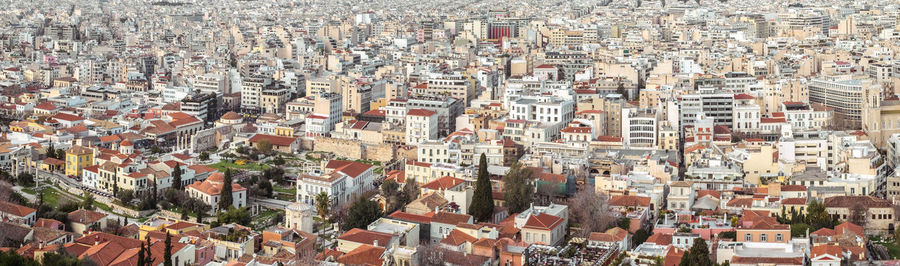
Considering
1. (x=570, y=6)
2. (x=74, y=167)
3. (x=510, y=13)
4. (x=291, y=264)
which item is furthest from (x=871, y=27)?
(x=291, y=264)

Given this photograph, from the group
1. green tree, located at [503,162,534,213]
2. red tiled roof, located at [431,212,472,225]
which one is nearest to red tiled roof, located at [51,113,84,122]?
green tree, located at [503,162,534,213]

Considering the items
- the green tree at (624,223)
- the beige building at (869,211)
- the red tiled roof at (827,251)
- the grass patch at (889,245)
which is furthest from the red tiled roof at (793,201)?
the red tiled roof at (827,251)

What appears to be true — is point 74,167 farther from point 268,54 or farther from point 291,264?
point 268,54

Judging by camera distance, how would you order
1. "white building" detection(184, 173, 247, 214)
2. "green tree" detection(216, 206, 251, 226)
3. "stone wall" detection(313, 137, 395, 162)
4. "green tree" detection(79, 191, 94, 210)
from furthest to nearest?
"stone wall" detection(313, 137, 395, 162) → "white building" detection(184, 173, 247, 214) → "green tree" detection(79, 191, 94, 210) → "green tree" detection(216, 206, 251, 226)

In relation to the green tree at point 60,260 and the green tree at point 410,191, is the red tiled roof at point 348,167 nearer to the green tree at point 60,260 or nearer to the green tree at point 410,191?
the green tree at point 410,191

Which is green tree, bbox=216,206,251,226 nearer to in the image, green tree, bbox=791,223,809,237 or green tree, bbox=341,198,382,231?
green tree, bbox=341,198,382,231
